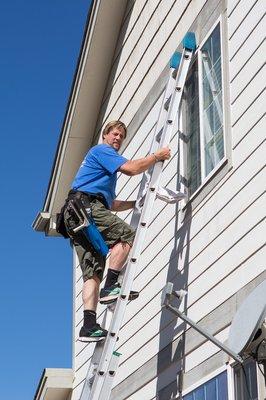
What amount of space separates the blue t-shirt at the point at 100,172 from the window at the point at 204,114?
762mm

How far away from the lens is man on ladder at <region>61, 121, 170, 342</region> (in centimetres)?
663

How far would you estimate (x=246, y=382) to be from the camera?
562 cm

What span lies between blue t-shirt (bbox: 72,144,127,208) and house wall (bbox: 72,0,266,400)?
74cm

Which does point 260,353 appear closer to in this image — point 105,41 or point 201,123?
point 201,123

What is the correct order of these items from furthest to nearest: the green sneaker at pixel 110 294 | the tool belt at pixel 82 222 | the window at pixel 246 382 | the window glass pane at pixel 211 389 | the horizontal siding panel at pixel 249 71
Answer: the tool belt at pixel 82 222, the green sneaker at pixel 110 294, the horizontal siding panel at pixel 249 71, the window glass pane at pixel 211 389, the window at pixel 246 382

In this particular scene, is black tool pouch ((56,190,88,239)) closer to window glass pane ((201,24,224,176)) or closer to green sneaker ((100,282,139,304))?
green sneaker ((100,282,139,304))

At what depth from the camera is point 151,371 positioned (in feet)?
24.9

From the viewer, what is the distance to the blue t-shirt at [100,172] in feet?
22.8

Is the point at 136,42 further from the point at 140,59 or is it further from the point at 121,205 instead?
the point at 121,205

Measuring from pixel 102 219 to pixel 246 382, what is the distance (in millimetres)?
1887

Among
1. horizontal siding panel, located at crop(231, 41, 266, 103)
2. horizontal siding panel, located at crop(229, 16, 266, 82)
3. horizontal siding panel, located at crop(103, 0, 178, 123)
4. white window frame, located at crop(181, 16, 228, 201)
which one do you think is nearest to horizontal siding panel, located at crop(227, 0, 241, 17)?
white window frame, located at crop(181, 16, 228, 201)

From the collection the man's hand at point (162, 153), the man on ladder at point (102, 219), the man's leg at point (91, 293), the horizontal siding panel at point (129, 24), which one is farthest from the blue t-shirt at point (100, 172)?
the horizontal siding panel at point (129, 24)

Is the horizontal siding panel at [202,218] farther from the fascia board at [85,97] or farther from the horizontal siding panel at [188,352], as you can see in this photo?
the fascia board at [85,97]

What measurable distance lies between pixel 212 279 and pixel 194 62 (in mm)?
2254
